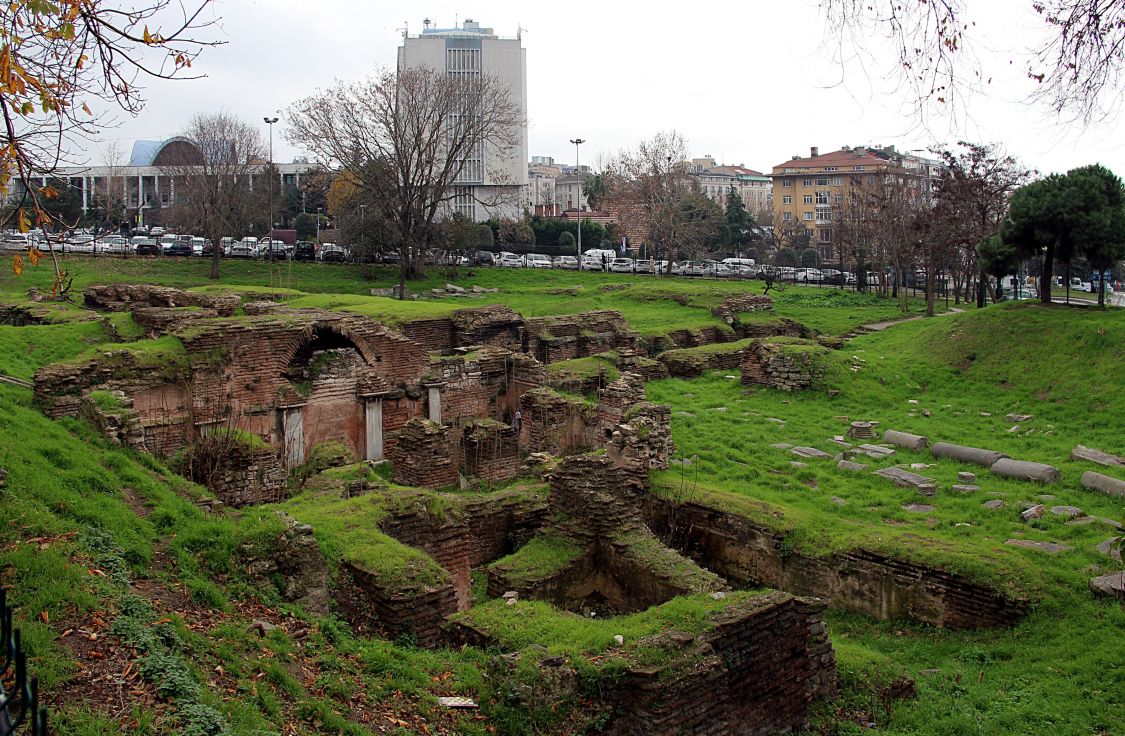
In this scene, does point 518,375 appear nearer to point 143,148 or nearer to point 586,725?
point 586,725

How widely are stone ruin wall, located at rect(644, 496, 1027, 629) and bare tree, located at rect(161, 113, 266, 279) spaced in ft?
86.4

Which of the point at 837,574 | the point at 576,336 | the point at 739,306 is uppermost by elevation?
the point at 739,306

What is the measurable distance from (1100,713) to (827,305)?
27.9 metres

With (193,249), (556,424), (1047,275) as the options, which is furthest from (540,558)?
(193,249)

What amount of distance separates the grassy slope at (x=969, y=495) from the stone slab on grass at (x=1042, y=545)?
0.12 m

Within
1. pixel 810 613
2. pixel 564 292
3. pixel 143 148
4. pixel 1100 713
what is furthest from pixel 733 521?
pixel 143 148

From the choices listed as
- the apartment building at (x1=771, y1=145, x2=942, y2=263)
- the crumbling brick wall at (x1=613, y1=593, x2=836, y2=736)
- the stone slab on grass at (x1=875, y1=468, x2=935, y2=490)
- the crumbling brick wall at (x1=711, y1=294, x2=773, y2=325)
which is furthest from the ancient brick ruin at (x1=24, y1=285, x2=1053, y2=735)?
the apartment building at (x1=771, y1=145, x2=942, y2=263)

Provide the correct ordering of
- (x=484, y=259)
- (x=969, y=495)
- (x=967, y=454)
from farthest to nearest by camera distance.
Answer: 1. (x=484, y=259)
2. (x=967, y=454)
3. (x=969, y=495)

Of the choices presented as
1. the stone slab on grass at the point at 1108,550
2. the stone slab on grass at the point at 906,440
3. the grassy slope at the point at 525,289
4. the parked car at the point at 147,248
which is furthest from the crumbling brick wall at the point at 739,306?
the parked car at the point at 147,248

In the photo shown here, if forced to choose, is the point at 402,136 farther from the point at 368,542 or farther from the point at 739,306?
the point at 368,542

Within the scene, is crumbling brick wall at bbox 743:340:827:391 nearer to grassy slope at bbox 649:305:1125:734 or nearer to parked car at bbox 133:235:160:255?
grassy slope at bbox 649:305:1125:734

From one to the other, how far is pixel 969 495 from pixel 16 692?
37.5ft

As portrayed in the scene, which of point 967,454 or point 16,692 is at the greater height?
point 16,692

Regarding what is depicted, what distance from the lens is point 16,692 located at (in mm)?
4059
